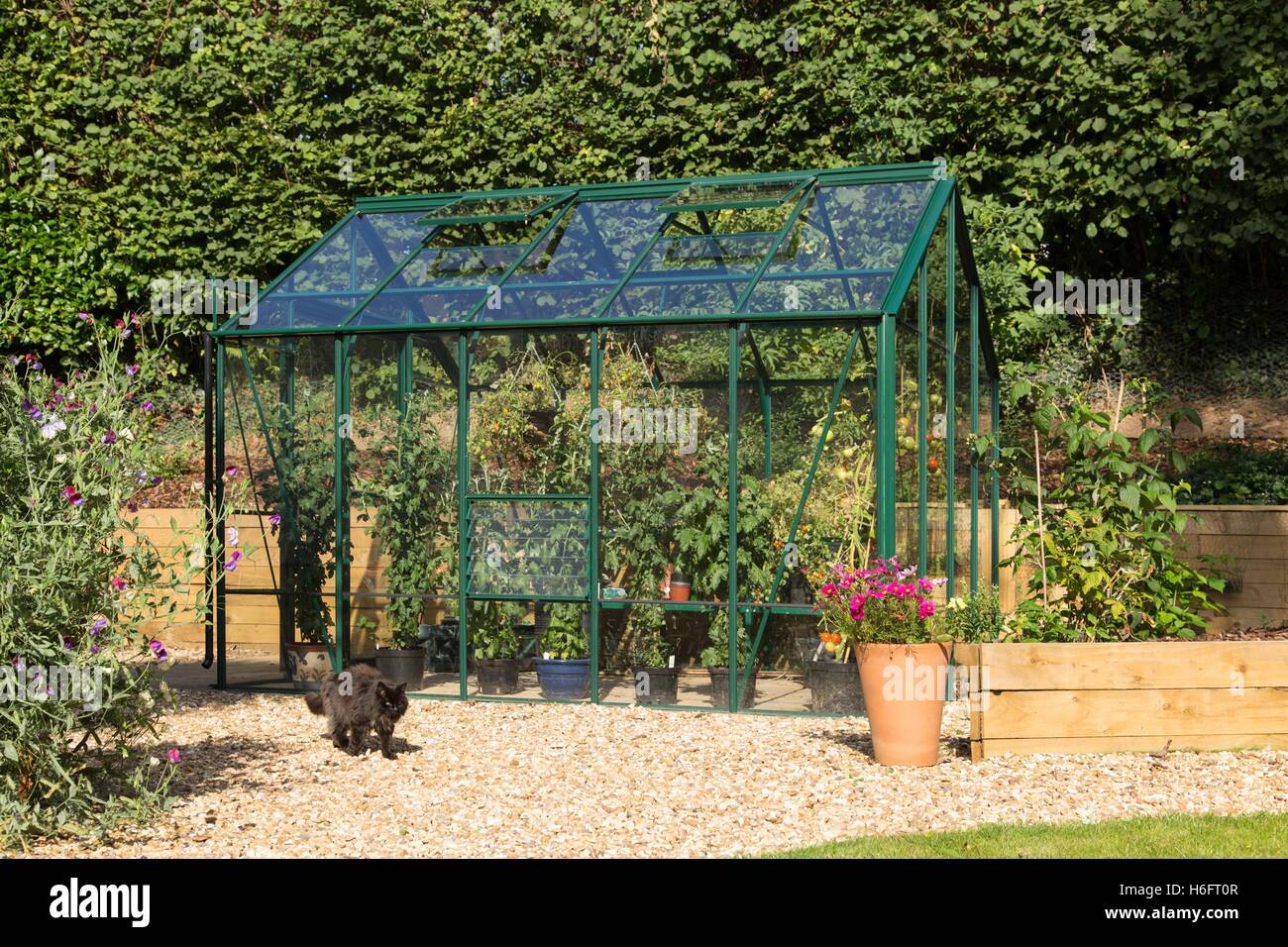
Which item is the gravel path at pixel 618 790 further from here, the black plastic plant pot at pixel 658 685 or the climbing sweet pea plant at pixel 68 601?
the black plastic plant pot at pixel 658 685

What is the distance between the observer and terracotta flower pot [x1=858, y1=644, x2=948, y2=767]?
6.22m

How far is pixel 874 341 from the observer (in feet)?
25.7

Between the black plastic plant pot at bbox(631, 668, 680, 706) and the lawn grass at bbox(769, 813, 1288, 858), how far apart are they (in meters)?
3.36

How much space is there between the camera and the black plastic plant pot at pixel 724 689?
26.5 feet

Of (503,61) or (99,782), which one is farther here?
(503,61)

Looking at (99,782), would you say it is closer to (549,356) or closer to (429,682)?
(429,682)

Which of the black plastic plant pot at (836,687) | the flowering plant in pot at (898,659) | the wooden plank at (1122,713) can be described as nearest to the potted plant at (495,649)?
the black plastic plant pot at (836,687)

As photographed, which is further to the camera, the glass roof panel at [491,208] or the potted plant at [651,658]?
the glass roof panel at [491,208]

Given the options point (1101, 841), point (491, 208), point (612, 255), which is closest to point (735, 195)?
point (612, 255)

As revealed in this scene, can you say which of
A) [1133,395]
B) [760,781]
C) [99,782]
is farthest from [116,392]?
[1133,395]

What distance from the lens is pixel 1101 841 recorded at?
187 inches

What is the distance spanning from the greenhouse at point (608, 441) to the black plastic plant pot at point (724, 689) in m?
0.01

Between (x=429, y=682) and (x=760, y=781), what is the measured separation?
3.52 m

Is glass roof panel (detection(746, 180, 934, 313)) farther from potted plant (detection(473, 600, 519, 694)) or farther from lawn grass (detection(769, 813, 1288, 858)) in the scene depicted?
lawn grass (detection(769, 813, 1288, 858))
